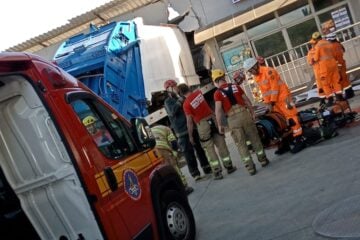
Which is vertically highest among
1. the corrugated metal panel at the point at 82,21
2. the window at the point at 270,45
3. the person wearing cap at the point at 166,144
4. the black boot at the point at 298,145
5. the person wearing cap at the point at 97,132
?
the corrugated metal panel at the point at 82,21

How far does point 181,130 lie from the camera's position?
8992 mm

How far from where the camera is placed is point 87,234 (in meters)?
3.72

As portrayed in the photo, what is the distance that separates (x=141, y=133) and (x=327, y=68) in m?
5.89

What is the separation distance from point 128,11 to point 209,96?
4578 mm

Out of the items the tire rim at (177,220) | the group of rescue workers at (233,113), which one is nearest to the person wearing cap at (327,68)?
the group of rescue workers at (233,113)

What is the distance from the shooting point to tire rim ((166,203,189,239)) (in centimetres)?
491

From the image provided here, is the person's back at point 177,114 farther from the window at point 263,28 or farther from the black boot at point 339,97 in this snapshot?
the window at point 263,28

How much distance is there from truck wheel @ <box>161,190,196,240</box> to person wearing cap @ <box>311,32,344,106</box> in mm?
5116

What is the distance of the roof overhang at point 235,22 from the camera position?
15285 mm

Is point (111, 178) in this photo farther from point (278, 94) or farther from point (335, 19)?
point (335, 19)

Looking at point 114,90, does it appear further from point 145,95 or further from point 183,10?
point 183,10

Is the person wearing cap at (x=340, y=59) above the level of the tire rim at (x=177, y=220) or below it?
above

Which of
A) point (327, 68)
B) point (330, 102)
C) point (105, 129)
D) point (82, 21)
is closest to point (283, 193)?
point (105, 129)

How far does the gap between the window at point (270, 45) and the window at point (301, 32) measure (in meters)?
0.34
